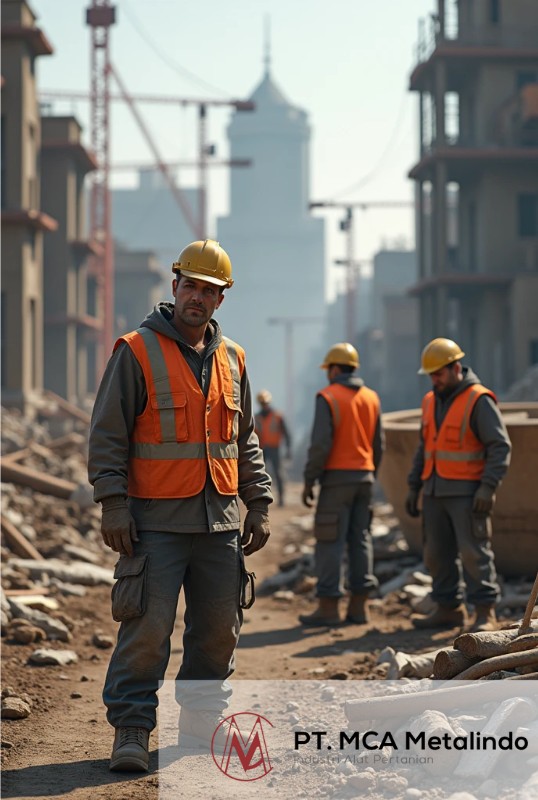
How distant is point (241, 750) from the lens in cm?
546

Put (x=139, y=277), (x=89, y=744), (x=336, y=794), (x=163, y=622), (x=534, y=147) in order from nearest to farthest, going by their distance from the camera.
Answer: (x=336, y=794), (x=163, y=622), (x=89, y=744), (x=534, y=147), (x=139, y=277)

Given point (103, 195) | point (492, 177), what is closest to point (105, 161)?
point (103, 195)

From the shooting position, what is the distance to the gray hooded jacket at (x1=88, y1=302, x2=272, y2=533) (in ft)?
17.0

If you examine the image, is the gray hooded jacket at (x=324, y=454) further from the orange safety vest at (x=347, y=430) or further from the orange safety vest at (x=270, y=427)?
the orange safety vest at (x=270, y=427)

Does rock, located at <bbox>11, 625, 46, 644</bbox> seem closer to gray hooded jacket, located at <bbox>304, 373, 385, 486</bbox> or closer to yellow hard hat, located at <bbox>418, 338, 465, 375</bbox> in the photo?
gray hooded jacket, located at <bbox>304, 373, 385, 486</bbox>

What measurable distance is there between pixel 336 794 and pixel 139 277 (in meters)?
64.8

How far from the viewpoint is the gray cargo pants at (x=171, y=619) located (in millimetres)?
5176

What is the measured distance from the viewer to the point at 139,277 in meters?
68.6

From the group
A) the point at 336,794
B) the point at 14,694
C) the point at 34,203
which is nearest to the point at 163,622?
the point at 336,794

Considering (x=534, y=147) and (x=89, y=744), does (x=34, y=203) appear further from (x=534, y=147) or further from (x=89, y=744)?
(x=89, y=744)

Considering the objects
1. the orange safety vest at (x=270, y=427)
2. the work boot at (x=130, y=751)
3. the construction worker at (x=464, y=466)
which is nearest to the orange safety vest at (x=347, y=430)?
the construction worker at (x=464, y=466)

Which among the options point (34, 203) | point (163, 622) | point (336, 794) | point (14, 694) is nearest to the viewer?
point (336, 794)

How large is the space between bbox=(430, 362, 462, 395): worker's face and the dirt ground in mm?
1702

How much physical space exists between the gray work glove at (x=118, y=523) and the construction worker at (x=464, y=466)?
3529 mm
